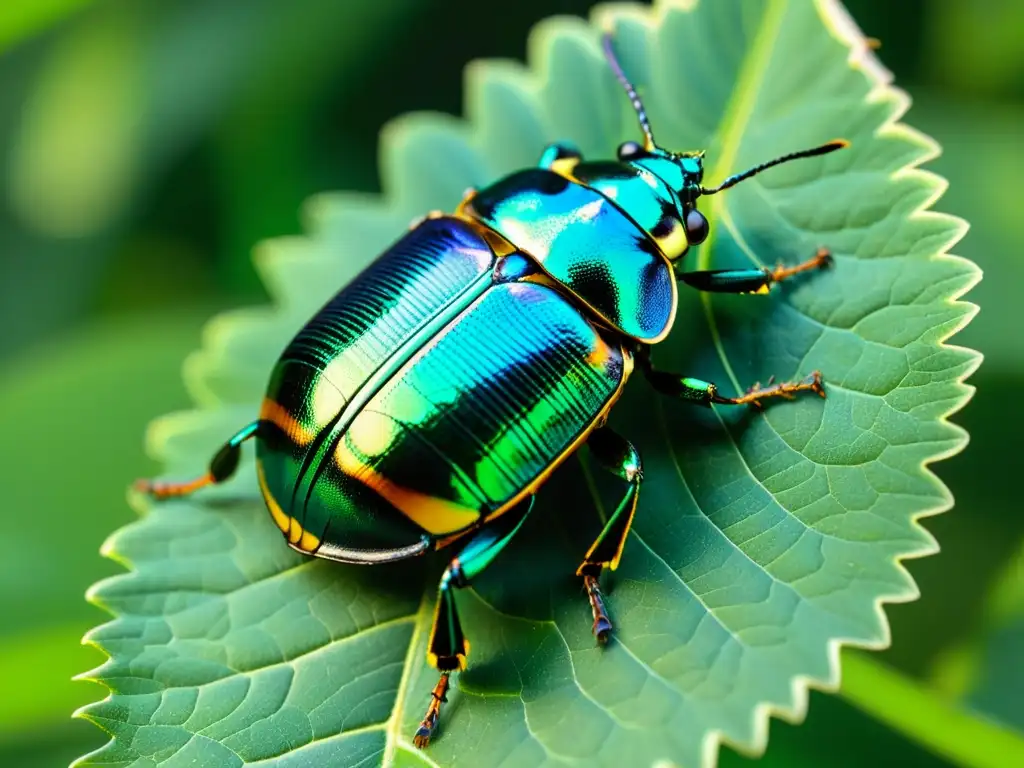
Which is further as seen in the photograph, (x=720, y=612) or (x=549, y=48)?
(x=549, y=48)

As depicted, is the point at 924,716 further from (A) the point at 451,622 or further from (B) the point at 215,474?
(B) the point at 215,474

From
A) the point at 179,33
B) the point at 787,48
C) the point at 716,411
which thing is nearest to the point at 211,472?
the point at 716,411

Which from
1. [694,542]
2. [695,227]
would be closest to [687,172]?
[695,227]

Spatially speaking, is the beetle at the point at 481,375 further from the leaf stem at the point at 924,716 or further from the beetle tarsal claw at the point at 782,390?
the leaf stem at the point at 924,716

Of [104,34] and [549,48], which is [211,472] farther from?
[104,34]

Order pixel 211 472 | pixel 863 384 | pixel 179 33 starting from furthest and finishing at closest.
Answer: pixel 179 33, pixel 211 472, pixel 863 384

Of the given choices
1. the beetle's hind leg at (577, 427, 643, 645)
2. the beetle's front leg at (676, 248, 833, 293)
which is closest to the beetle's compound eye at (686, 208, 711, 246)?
the beetle's front leg at (676, 248, 833, 293)
